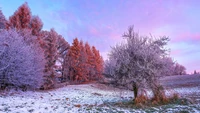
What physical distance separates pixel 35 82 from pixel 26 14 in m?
8.62

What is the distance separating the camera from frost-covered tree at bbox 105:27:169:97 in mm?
12430

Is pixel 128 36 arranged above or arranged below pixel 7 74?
above

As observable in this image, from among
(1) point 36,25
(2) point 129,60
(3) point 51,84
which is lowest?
(3) point 51,84

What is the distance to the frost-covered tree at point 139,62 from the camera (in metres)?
12.4

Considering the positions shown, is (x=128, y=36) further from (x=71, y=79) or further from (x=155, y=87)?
(x=71, y=79)

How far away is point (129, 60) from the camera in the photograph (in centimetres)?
1266

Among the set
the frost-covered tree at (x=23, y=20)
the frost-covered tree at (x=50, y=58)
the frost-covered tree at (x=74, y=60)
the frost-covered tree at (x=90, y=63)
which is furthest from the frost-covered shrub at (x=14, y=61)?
the frost-covered tree at (x=90, y=63)

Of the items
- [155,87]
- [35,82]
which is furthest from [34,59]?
[155,87]

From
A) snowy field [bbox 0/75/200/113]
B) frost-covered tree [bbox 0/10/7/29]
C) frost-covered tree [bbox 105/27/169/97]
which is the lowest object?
snowy field [bbox 0/75/200/113]

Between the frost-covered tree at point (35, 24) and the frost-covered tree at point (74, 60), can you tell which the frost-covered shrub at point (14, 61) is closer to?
the frost-covered tree at point (35, 24)

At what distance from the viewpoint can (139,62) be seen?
41.8ft

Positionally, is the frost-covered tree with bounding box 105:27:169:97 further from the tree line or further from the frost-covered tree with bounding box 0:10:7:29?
the frost-covered tree with bounding box 0:10:7:29

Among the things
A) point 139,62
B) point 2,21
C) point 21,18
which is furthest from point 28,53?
point 139,62

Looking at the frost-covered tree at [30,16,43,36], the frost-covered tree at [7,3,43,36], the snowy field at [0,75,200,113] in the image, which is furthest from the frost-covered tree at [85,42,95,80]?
the snowy field at [0,75,200,113]
